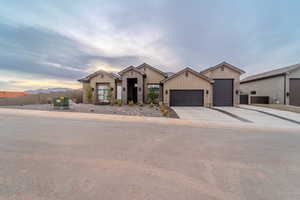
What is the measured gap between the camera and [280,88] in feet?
53.4

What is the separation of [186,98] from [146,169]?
1284 cm

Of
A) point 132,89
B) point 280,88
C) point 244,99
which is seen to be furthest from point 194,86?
point 280,88

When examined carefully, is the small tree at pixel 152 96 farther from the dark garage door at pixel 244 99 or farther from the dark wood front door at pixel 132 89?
the dark garage door at pixel 244 99

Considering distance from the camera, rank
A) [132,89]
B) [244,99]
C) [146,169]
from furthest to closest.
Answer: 1. [132,89]
2. [244,99]
3. [146,169]

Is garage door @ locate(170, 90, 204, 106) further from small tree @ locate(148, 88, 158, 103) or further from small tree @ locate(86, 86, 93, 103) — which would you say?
small tree @ locate(86, 86, 93, 103)

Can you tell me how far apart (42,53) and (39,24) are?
17.3ft

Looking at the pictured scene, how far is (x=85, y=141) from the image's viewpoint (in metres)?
4.04

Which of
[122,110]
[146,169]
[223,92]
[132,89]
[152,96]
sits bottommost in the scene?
[146,169]

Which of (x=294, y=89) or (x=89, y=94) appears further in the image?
(x=89, y=94)

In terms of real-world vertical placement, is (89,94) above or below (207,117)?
above

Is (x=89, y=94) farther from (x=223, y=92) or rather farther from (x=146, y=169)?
(x=223, y=92)

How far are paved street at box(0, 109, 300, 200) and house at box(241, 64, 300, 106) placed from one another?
1725 cm

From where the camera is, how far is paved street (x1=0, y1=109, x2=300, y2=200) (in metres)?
1.90

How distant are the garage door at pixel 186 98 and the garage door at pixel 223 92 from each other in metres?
2.06
